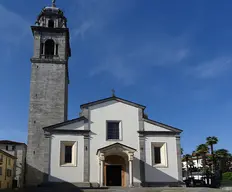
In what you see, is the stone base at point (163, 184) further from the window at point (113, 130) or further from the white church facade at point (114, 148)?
the window at point (113, 130)

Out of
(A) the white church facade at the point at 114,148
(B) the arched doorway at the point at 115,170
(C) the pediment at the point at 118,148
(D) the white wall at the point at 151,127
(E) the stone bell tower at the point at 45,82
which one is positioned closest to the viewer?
(C) the pediment at the point at 118,148

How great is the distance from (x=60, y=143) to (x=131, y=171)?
6574 millimetres

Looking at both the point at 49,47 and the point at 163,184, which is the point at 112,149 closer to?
the point at 163,184

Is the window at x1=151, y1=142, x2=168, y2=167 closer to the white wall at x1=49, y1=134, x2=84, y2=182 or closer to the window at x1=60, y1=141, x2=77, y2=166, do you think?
the white wall at x1=49, y1=134, x2=84, y2=182

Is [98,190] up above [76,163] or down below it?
below

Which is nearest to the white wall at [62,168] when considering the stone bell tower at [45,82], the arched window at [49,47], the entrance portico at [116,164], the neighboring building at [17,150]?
the entrance portico at [116,164]

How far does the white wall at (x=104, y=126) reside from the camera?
80.9 feet

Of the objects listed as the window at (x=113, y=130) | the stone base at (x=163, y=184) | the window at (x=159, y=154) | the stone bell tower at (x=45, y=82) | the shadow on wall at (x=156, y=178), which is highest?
the stone bell tower at (x=45, y=82)

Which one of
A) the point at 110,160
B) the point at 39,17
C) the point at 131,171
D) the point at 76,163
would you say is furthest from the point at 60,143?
the point at 39,17

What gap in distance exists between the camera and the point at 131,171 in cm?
2375

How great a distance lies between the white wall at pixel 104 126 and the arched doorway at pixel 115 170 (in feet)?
3.68

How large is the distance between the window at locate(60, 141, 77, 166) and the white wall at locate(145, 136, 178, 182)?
6.40 metres

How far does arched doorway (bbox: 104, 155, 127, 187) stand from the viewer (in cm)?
2502

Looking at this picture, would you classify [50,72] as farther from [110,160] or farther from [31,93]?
[110,160]
